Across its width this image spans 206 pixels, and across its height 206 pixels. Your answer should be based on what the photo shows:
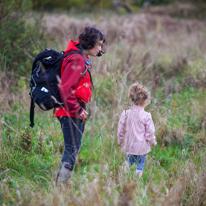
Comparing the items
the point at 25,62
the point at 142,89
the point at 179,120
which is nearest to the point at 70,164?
the point at 142,89

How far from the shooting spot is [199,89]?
490 cm

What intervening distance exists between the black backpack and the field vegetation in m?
0.39

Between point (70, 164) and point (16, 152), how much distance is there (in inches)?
37.2

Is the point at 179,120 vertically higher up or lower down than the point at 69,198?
higher up

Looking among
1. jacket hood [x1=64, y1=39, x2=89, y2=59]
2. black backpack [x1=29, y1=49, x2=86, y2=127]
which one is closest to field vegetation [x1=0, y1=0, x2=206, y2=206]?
black backpack [x1=29, y1=49, x2=86, y2=127]

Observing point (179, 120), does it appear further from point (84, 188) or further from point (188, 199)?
point (84, 188)

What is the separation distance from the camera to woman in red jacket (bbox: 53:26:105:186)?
1.98 metres

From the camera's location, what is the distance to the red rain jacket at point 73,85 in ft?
6.40

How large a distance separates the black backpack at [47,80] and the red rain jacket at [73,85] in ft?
0.25

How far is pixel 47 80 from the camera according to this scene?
79.4 inches

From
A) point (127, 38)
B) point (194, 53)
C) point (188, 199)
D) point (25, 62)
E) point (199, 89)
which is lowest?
point (188, 199)

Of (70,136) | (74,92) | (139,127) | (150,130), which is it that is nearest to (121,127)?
(139,127)

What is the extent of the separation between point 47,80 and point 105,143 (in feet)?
3.00

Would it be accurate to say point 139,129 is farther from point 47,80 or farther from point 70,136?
point 47,80
